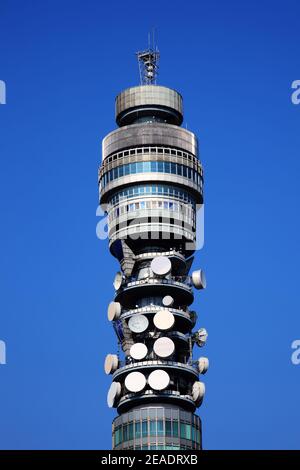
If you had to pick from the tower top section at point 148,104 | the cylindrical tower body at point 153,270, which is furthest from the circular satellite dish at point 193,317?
the tower top section at point 148,104

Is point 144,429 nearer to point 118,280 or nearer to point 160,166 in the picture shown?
point 118,280

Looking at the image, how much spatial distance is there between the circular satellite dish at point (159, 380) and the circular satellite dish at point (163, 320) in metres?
6.69

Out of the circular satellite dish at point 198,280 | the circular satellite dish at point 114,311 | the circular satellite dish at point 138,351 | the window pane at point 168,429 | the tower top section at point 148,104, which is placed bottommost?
the window pane at point 168,429

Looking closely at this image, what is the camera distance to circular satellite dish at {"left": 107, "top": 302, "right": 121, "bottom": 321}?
182m

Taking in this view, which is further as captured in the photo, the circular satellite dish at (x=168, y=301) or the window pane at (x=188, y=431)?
the circular satellite dish at (x=168, y=301)

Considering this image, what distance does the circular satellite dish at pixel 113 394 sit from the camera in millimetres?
179125

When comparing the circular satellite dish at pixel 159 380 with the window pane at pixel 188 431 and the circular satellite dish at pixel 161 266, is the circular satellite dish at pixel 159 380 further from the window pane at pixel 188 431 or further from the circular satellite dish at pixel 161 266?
the circular satellite dish at pixel 161 266

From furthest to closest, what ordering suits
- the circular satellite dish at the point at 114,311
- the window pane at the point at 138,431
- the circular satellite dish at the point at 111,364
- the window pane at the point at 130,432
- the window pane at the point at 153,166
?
1. the window pane at the point at 153,166
2. the circular satellite dish at the point at 114,311
3. the circular satellite dish at the point at 111,364
4. the window pane at the point at 130,432
5. the window pane at the point at 138,431

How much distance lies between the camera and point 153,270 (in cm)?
18025

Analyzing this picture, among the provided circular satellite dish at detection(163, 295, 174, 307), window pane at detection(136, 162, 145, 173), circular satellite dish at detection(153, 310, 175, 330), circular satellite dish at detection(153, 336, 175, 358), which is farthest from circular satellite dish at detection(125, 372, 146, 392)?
window pane at detection(136, 162, 145, 173)

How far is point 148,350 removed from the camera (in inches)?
7106
